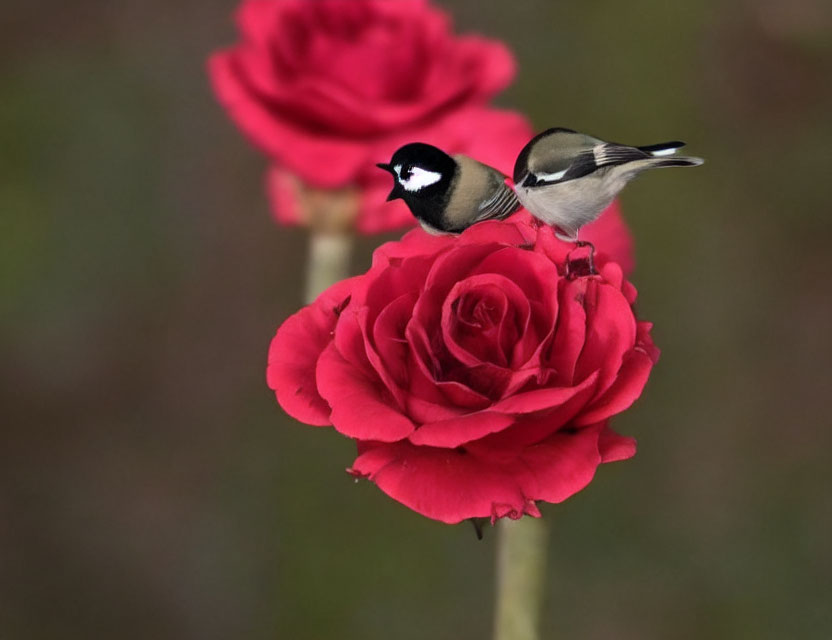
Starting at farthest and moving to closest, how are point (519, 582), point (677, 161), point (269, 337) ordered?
point (269, 337), point (519, 582), point (677, 161)

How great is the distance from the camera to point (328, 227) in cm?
39

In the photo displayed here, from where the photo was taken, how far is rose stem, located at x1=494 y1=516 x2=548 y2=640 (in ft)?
0.95

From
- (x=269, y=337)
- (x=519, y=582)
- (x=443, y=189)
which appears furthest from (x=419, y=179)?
(x=269, y=337)

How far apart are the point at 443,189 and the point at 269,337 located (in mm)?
592

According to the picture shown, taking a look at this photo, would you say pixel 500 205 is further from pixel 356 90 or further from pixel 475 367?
pixel 356 90

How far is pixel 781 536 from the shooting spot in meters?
0.66

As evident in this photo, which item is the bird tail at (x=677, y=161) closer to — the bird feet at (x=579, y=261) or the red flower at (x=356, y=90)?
the bird feet at (x=579, y=261)

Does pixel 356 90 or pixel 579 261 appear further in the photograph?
pixel 356 90

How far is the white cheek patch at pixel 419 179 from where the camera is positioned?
208 mm

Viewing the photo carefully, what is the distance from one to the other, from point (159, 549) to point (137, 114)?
348mm

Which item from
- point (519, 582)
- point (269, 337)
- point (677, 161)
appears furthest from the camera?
point (269, 337)

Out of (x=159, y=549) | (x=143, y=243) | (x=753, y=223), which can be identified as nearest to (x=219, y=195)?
(x=143, y=243)

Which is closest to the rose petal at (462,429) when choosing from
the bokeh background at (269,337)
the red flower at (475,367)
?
the red flower at (475,367)

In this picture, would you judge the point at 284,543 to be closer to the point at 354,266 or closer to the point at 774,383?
the point at 354,266
